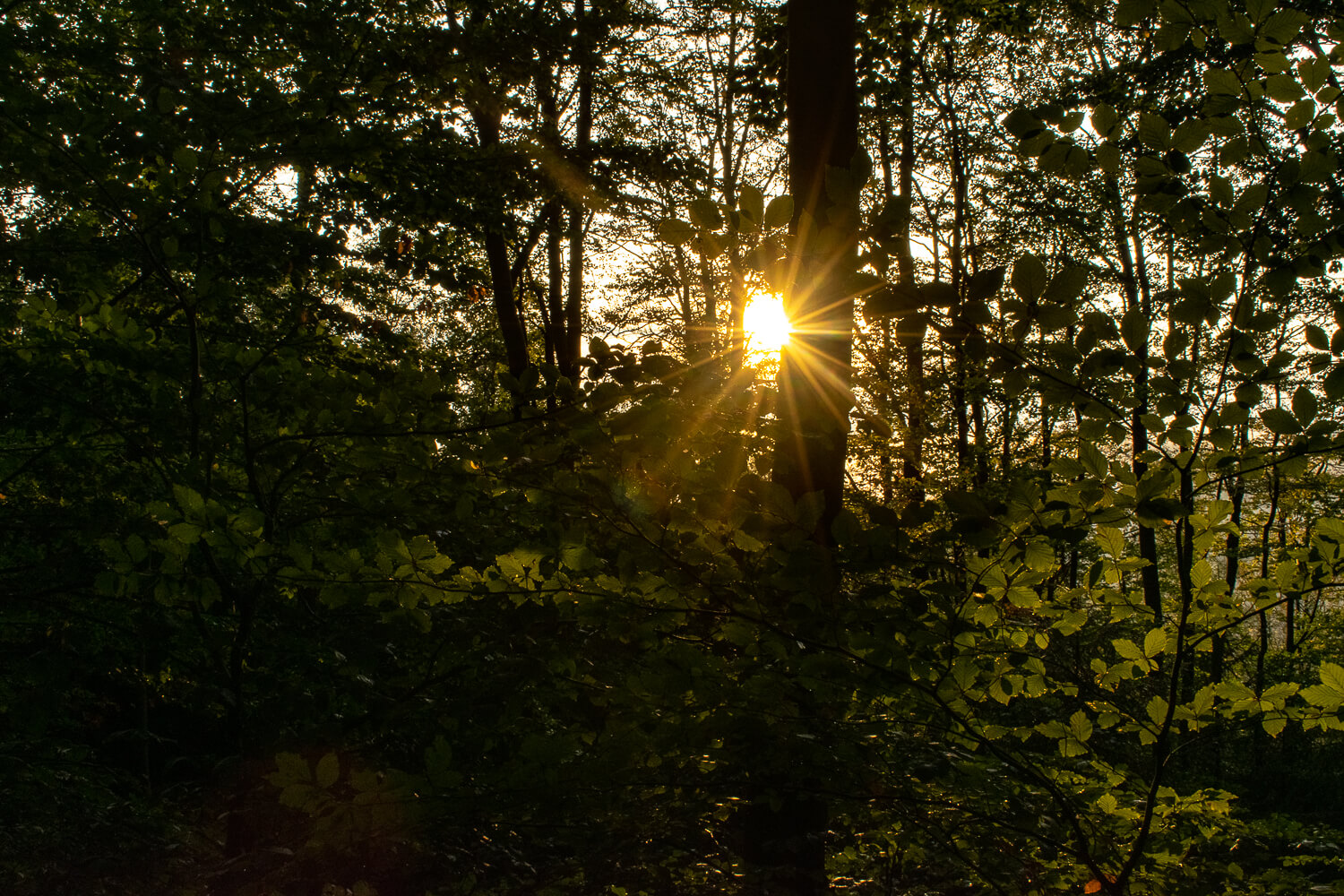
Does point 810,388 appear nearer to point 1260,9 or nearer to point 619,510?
point 619,510

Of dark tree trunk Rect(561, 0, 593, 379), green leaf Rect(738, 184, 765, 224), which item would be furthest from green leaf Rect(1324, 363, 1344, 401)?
dark tree trunk Rect(561, 0, 593, 379)

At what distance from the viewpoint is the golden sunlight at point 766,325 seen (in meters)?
1.65

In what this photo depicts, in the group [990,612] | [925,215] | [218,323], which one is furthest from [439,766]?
[925,215]

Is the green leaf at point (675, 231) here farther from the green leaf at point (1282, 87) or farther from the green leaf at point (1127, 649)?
the green leaf at point (1127, 649)

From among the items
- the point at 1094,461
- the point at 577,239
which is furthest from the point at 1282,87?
the point at 577,239

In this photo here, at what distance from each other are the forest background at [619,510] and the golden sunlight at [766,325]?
49mm

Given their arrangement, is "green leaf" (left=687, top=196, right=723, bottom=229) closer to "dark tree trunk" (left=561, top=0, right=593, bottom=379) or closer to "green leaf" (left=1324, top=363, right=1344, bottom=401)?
"green leaf" (left=1324, top=363, right=1344, bottom=401)

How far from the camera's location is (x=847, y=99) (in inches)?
107

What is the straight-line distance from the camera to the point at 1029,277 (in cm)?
135

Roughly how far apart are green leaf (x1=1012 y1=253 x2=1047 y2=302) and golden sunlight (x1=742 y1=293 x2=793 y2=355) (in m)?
0.43

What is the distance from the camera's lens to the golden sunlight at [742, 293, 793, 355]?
1.65 meters

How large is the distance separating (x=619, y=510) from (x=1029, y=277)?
34.5 inches

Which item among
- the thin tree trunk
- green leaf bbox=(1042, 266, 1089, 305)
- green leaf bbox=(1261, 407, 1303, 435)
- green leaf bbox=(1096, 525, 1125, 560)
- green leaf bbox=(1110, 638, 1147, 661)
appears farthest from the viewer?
the thin tree trunk

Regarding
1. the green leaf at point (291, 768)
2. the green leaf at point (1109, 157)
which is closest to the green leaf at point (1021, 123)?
the green leaf at point (1109, 157)
